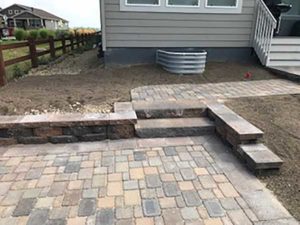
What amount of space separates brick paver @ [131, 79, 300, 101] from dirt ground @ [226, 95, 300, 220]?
1.16 feet

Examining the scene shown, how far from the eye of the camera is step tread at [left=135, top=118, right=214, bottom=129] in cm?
330

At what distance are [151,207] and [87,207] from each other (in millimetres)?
480

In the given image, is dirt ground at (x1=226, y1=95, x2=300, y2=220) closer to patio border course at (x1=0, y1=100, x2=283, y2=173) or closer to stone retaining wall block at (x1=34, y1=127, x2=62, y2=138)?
patio border course at (x1=0, y1=100, x2=283, y2=173)

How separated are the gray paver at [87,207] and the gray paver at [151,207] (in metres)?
0.38

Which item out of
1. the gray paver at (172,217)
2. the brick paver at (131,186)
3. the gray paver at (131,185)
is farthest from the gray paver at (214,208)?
the gray paver at (131,185)

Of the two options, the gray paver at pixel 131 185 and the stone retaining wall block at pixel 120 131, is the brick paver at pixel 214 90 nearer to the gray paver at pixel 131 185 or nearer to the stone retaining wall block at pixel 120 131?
the stone retaining wall block at pixel 120 131

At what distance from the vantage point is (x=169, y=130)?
3.28 meters

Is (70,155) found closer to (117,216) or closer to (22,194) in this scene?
(22,194)

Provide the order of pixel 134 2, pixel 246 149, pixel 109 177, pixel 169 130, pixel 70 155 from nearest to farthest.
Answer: pixel 109 177 → pixel 246 149 → pixel 70 155 → pixel 169 130 → pixel 134 2

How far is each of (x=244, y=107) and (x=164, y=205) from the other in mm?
2161

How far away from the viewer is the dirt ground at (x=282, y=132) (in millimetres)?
2193

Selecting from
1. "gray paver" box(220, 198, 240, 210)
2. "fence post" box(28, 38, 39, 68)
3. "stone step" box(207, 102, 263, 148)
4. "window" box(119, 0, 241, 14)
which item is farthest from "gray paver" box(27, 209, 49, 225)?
"fence post" box(28, 38, 39, 68)

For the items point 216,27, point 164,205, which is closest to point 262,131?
point 164,205

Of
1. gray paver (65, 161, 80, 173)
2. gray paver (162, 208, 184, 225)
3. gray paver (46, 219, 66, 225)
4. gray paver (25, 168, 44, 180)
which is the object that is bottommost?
gray paver (25, 168, 44, 180)
